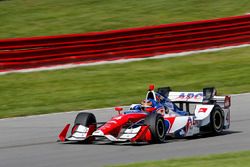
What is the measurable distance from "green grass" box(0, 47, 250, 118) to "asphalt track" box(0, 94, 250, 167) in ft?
7.57

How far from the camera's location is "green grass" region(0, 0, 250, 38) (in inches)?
889

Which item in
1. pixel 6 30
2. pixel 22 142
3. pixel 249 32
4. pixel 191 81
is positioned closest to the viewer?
pixel 22 142

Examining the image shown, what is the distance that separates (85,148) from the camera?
410 inches

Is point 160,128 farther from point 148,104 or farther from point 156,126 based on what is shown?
point 148,104

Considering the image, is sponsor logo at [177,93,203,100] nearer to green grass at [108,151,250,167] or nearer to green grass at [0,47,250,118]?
green grass at [108,151,250,167]

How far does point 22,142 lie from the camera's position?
11.4 meters

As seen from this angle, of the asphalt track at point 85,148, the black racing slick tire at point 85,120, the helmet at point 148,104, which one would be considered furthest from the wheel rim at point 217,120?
the black racing slick tire at point 85,120

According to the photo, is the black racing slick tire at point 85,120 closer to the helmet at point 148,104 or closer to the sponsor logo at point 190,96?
the helmet at point 148,104

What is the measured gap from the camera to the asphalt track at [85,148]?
932 centimetres

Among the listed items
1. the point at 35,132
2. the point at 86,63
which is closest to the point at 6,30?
the point at 86,63

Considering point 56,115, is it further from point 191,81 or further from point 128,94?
point 191,81

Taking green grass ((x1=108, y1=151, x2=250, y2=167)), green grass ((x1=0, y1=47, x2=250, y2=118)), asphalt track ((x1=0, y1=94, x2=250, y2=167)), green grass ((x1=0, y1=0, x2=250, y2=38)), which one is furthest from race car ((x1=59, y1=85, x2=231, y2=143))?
green grass ((x1=0, y1=0, x2=250, y2=38))

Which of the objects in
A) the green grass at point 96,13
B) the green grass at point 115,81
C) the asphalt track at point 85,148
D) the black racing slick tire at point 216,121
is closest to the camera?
the asphalt track at point 85,148

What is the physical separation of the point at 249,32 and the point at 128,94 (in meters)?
6.09
